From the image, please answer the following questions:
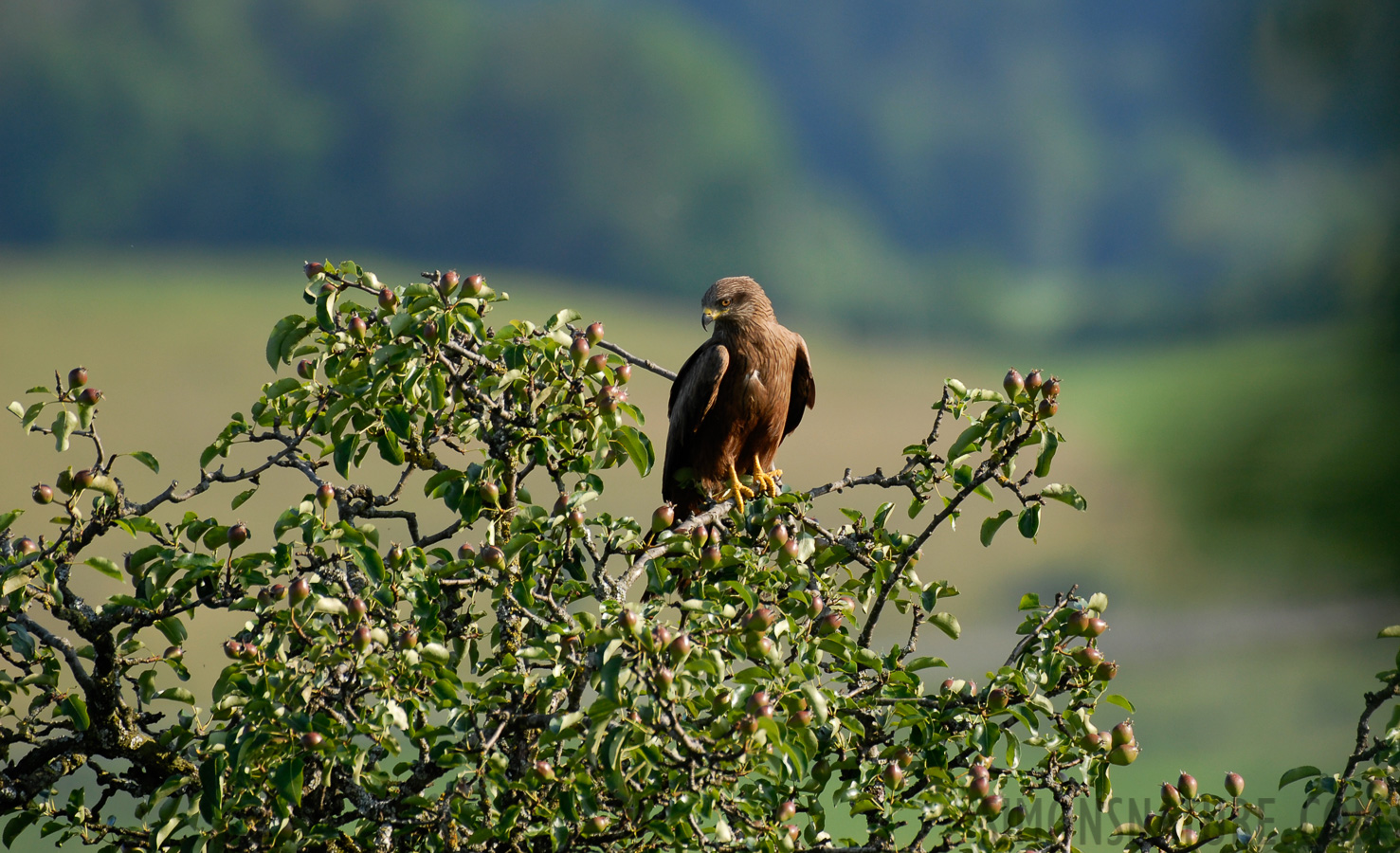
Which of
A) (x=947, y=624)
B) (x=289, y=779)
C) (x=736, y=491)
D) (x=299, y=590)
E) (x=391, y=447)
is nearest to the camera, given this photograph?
(x=289, y=779)

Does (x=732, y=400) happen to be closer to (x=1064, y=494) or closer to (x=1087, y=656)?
(x=1064, y=494)

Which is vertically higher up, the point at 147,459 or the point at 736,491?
the point at 736,491

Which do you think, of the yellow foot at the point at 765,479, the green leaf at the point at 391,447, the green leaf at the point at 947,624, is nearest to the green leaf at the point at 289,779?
the green leaf at the point at 391,447

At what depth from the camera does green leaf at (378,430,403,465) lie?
7.12 feet

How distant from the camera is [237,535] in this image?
6.35 ft

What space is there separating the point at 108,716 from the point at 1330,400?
16.4m

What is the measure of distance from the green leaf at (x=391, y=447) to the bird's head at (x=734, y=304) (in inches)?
75.7

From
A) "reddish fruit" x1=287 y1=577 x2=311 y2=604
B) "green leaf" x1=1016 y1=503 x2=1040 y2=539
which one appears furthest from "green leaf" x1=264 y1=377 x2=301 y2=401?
"green leaf" x1=1016 y1=503 x2=1040 y2=539

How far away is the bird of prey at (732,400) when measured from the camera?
3699 mm

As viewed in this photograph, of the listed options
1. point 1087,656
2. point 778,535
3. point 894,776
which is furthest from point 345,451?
point 1087,656

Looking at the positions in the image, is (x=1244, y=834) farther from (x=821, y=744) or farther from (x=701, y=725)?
(x=701, y=725)

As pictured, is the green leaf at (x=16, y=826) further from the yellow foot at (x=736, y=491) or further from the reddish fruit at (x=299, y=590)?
the yellow foot at (x=736, y=491)

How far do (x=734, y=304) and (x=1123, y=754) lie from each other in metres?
2.44

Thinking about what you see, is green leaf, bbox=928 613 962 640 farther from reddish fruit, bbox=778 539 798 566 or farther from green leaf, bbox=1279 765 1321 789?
green leaf, bbox=1279 765 1321 789
